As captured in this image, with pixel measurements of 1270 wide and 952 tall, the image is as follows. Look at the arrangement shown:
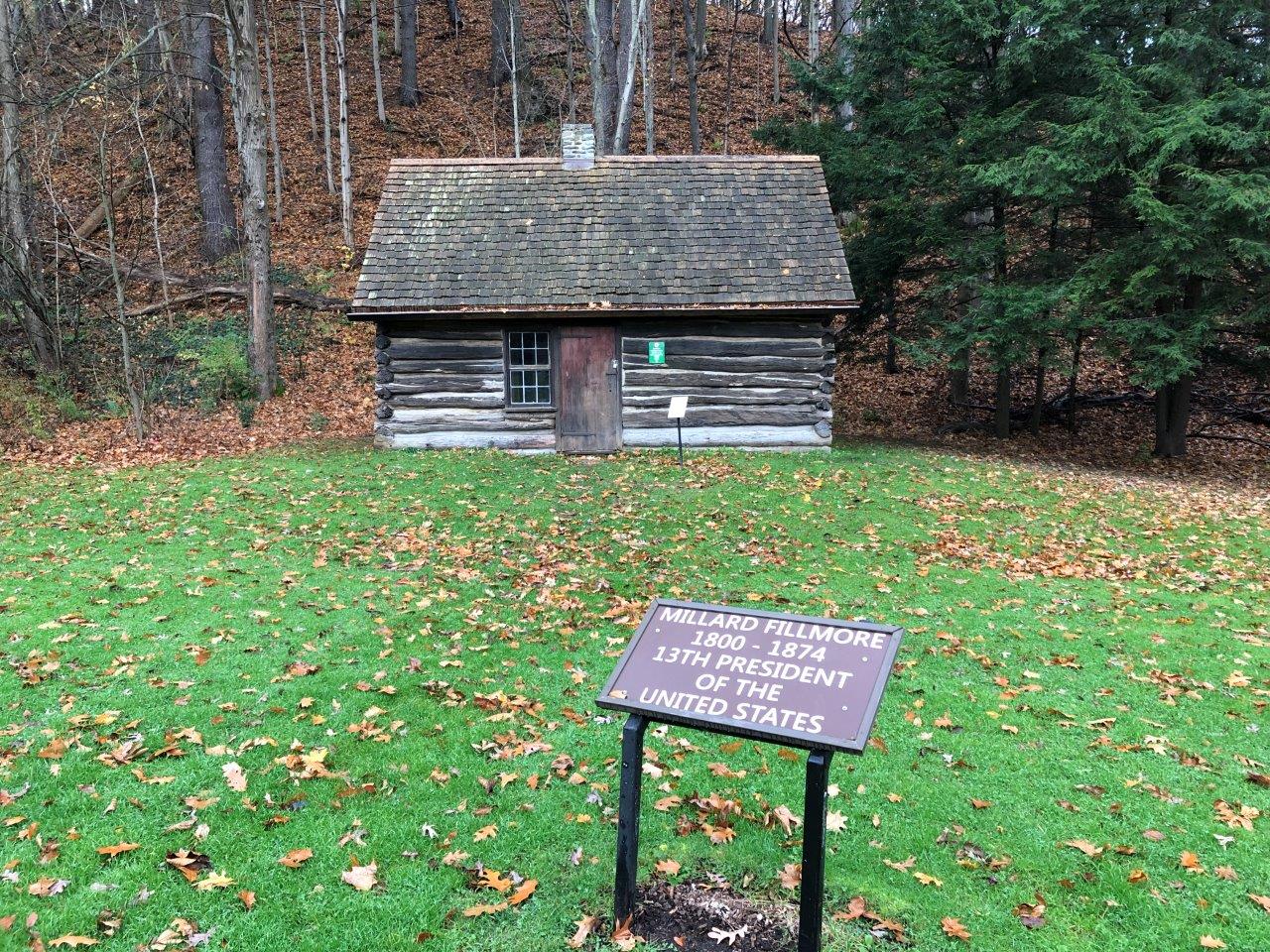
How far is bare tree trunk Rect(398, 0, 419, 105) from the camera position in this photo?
31078 millimetres

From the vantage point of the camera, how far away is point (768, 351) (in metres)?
15.5

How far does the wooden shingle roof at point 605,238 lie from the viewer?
1490cm

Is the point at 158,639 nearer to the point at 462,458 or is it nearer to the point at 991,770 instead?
the point at 991,770

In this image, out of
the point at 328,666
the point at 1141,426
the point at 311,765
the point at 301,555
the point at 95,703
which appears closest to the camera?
the point at 311,765

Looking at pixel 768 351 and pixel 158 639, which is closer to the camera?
pixel 158 639

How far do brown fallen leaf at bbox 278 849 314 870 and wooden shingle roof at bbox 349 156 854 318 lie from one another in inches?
458

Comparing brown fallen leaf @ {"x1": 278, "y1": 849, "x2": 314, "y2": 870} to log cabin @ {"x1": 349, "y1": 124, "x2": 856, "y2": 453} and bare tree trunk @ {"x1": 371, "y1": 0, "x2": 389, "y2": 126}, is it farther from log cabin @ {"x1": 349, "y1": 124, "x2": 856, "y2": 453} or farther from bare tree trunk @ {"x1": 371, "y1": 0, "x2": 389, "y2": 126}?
bare tree trunk @ {"x1": 371, "y1": 0, "x2": 389, "y2": 126}

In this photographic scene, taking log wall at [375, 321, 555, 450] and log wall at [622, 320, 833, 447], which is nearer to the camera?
log wall at [375, 321, 555, 450]

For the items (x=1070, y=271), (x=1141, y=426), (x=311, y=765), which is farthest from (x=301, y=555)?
(x=1141, y=426)

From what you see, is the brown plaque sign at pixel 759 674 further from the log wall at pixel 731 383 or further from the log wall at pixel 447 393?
the log wall at pixel 447 393

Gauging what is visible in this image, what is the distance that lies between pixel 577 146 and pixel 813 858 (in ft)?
54.0

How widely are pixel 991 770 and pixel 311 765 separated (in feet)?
13.7

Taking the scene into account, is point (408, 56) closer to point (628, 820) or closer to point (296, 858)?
point (296, 858)

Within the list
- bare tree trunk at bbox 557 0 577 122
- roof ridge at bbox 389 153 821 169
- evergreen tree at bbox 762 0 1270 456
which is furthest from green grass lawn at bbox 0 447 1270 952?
bare tree trunk at bbox 557 0 577 122
